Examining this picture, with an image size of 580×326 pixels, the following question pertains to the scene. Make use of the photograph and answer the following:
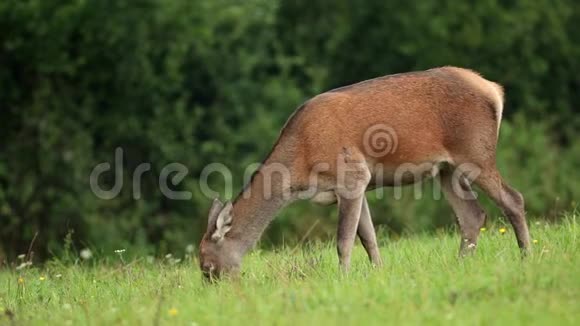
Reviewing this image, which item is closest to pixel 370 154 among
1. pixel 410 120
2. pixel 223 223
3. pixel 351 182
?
pixel 351 182

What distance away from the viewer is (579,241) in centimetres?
962

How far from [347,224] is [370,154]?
683mm

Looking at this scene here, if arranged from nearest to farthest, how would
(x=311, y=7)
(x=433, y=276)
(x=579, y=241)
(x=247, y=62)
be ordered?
(x=433, y=276) → (x=579, y=241) → (x=247, y=62) → (x=311, y=7)

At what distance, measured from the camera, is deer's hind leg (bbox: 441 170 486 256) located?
36.4 feet

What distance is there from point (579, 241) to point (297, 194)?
2.77 meters

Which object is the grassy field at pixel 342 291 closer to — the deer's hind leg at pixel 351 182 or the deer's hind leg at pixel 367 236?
the deer's hind leg at pixel 367 236

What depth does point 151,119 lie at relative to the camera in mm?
26609

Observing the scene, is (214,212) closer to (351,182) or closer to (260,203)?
(260,203)

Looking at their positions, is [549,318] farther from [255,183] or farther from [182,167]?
[182,167]

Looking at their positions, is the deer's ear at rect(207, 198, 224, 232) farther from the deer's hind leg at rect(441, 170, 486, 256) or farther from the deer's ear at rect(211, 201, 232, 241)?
the deer's hind leg at rect(441, 170, 486, 256)

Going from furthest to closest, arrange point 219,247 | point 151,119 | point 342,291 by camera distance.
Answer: point 151,119 < point 219,247 < point 342,291

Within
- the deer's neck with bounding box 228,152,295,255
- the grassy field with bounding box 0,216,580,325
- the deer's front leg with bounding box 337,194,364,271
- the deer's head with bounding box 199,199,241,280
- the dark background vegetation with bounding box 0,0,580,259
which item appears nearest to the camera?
the grassy field with bounding box 0,216,580,325

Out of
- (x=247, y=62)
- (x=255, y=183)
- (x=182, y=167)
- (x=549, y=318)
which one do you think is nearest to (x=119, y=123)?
(x=182, y=167)
